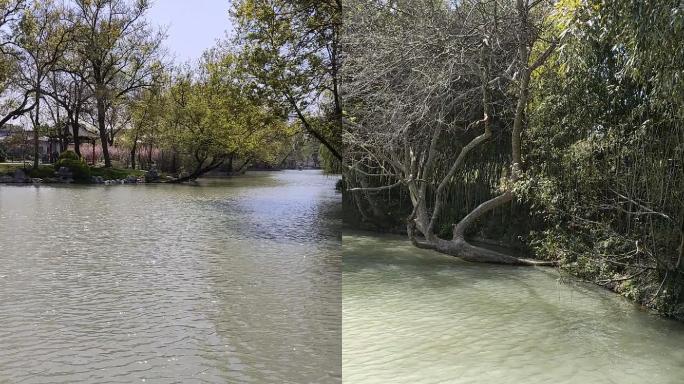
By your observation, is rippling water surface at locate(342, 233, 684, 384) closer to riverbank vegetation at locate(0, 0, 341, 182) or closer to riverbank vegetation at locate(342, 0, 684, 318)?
riverbank vegetation at locate(342, 0, 684, 318)

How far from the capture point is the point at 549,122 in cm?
658

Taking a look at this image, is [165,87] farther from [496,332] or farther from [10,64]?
[496,332]

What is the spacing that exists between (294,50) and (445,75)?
5210mm

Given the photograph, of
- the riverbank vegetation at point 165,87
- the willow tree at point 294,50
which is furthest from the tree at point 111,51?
the willow tree at point 294,50

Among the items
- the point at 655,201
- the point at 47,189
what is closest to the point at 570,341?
the point at 655,201

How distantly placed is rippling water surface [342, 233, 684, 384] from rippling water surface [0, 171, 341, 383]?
1.10ft

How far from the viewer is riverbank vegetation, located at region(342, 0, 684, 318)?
13.0ft

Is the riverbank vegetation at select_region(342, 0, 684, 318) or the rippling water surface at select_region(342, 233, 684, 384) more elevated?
the riverbank vegetation at select_region(342, 0, 684, 318)

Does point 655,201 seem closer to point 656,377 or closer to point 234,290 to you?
point 656,377

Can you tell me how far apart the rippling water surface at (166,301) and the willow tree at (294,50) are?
265 centimetres

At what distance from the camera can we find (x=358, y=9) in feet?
26.6

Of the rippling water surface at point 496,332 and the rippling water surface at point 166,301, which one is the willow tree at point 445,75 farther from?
the rippling water surface at point 166,301

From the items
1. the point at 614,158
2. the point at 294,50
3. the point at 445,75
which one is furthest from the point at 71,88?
the point at 614,158

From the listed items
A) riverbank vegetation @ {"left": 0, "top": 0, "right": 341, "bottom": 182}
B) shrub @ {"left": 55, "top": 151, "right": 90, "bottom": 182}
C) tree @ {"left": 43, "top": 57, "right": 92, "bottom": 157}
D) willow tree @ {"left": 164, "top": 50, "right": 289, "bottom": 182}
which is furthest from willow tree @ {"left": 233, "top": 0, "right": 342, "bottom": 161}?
tree @ {"left": 43, "top": 57, "right": 92, "bottom": 157}
